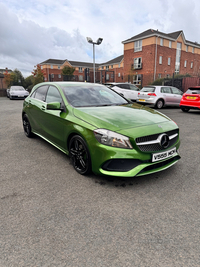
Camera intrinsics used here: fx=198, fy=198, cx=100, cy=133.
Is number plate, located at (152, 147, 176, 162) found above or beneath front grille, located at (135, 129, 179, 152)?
beneath

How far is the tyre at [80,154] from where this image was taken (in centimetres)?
308

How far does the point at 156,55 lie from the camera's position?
35406 mm

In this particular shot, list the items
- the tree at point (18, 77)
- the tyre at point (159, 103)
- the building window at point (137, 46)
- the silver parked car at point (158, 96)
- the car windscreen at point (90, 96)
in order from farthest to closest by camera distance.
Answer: the tree at point (18, 77) < the building window at point (137, 46) < the tyre at point (159, 103) < the silver parked car at point (158, 96) < the car windscreen at point (90, 96)

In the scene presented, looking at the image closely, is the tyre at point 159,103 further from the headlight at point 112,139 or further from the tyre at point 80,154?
the headlight at point 112,139

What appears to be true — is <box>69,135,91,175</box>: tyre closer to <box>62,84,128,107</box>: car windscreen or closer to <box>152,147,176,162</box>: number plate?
<box>62,84,128,107</box>: car windscreen

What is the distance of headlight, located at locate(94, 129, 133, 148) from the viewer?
9.11 feet

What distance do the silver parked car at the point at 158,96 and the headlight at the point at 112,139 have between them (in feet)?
32.4

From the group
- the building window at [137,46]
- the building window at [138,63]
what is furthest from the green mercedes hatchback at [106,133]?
the building window at [137,46]

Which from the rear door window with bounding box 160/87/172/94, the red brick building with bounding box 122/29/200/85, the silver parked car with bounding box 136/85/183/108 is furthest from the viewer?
the red brick building with bounding box 122/29/200/85

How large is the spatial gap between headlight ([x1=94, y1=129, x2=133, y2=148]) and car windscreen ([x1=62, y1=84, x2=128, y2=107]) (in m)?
1.11

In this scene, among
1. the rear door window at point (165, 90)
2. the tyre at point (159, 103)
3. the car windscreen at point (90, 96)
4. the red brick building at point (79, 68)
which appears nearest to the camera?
the car windscreen at point (90, 96)

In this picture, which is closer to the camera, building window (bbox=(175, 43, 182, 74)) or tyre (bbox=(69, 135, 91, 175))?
tyre (bbox=(69, 135, 91, 175))

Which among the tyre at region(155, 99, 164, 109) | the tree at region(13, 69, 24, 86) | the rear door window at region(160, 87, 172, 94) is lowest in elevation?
the tyre at region(155, 99, 164, 109)

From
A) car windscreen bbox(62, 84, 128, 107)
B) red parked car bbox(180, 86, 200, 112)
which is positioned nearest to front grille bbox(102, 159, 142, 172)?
car windscreen bbox(62, 84, 128, 107)
